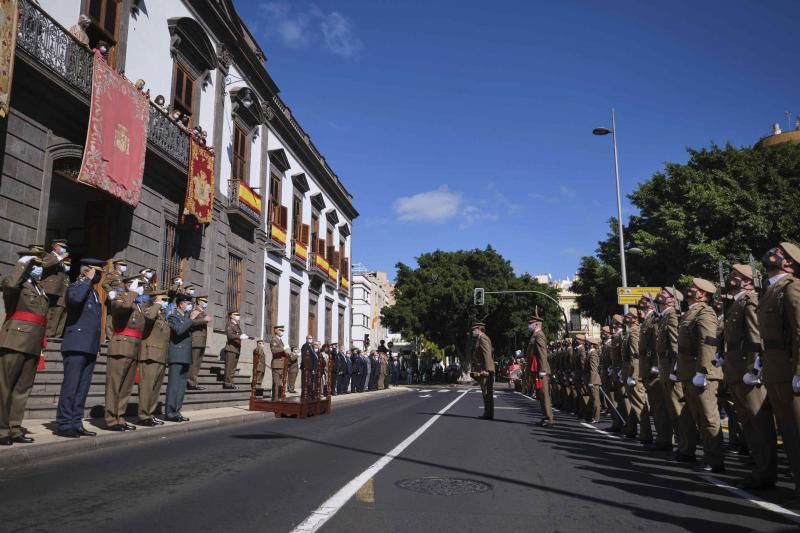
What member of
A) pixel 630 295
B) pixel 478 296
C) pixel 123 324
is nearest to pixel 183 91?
A: pixel 123 324

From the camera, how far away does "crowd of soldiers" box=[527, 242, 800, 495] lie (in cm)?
562

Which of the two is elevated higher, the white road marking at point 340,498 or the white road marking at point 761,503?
the white road marking at point 340,498

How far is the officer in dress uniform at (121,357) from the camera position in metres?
9.16

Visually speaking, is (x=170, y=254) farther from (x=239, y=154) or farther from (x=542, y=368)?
(x=542, y=368)

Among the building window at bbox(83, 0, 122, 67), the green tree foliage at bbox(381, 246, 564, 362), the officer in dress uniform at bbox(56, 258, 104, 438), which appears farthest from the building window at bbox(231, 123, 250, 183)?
the green tree foliage at bbox(381, 246, 564, 362)

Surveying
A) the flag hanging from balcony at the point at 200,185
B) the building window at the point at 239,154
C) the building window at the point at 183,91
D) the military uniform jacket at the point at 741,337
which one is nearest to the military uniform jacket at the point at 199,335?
Answer: the flag hanging from balcony at the point at 200,185

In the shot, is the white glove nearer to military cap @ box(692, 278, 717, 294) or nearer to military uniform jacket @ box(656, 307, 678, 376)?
military uniform jacket @ box(656, 307, 678, 376)

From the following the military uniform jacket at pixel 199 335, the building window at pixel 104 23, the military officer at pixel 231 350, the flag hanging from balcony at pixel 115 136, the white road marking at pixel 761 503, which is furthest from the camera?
the military officer at pixel 231 350

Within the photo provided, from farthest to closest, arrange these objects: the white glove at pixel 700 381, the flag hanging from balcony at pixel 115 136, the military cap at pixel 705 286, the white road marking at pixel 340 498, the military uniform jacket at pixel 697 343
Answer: the flag hanging from balcony at pixel 115 136
the military cap at pixel 705 286
the military uniform jacket at pixel 697 343
the white glove at pixel 700 381
the white road marking at pixel 340 498

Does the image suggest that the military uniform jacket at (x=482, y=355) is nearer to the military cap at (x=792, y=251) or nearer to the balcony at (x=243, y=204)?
the military cap at (x=792, y=251)

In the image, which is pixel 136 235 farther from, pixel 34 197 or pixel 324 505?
pixel 324 505

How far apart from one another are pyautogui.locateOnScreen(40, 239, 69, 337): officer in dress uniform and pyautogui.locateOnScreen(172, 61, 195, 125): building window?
9362 millimetres

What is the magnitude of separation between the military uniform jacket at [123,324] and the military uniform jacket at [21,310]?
1543 millimetres

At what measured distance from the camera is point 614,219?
38250 mm
